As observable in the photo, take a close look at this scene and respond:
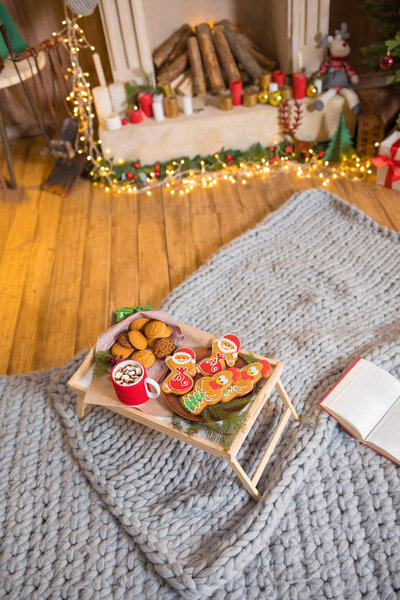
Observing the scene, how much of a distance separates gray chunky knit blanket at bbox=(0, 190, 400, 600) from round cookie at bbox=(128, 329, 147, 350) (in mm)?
277

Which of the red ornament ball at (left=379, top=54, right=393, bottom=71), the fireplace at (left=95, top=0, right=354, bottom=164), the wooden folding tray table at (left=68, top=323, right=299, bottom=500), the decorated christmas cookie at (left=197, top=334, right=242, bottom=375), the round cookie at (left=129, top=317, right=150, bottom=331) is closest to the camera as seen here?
the wooden folding tray table at (left=68, top=323, right=299, bottom=500)

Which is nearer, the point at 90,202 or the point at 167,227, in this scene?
the point at 167,227

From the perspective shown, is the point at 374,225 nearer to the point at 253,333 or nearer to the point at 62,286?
the point at 253,333

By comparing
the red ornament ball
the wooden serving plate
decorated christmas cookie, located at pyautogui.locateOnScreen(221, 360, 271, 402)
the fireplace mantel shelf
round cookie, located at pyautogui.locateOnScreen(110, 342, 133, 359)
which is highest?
the red ornament ball

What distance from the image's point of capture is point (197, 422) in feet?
3.62

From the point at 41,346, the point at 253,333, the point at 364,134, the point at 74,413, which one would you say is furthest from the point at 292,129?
the point at 74,413

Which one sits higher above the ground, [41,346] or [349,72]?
[349,72]

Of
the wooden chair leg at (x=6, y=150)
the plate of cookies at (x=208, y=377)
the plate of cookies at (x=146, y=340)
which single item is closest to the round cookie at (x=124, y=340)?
the plate of cookies at (x=146, y=340)

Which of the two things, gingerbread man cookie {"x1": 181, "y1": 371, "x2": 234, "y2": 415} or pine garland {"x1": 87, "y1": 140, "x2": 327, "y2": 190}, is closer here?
gingerbread man cookie {"x1": 181, "y1": 371, "x2": 234, "y2": 415}

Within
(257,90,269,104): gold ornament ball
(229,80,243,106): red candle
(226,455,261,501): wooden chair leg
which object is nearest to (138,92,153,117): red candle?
(229,80,243,106): red candle

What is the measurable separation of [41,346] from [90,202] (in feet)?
2.69

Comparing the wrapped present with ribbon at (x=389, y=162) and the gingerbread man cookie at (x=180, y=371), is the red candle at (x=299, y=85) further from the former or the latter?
the gingerbread man cookie at (x=180, y=371)

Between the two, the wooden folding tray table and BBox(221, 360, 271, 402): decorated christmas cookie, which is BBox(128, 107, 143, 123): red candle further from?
BBox(221, 360, 271, 402): decorated christmas cookie

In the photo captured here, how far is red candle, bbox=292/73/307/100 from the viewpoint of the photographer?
224cm
